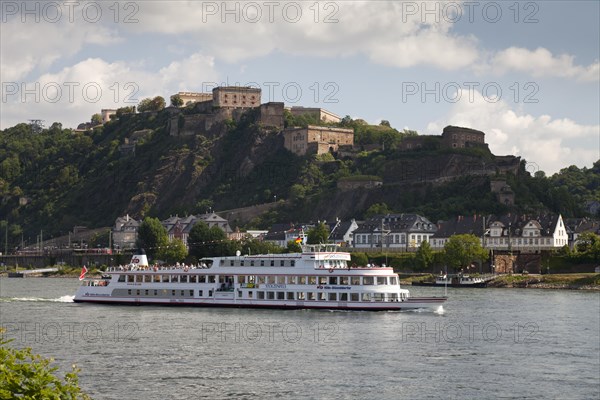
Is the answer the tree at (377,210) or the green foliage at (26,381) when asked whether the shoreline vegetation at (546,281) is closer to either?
the tree at (377,210)

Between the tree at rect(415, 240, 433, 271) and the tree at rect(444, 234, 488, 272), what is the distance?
315 centimetres

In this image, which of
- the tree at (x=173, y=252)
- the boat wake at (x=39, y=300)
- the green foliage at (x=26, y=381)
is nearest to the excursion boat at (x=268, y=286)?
the boat wake at (x=39, y=300)

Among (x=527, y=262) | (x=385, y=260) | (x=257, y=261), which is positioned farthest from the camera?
(x=385, y=260)

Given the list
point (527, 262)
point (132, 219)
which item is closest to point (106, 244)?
point (132, 219)

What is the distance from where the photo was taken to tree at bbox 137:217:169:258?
13200cm

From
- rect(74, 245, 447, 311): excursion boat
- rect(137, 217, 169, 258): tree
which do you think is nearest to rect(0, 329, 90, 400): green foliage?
rect(74, 245, 447, 311): excursion boat

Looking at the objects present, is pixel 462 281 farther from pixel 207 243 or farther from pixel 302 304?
pixel 302 304

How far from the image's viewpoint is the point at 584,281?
94125mm

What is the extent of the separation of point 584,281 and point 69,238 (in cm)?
10328

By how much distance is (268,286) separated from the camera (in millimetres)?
69625

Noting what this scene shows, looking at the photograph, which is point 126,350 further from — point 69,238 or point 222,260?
point 69,238

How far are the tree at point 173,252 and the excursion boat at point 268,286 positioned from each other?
157ft

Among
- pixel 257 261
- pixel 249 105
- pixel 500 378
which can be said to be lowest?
pixel 500 378

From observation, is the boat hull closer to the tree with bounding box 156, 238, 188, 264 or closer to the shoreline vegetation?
the shoreline vegetation
